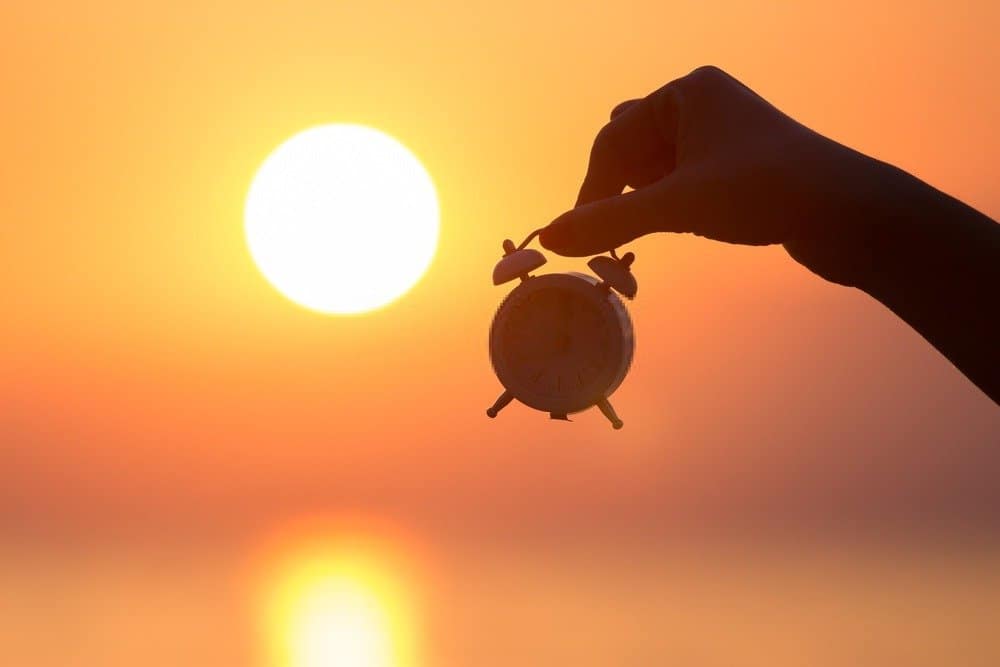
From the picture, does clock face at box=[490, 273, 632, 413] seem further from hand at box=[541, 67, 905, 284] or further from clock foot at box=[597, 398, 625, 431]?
hand at box=[541, 67, 905, 284]

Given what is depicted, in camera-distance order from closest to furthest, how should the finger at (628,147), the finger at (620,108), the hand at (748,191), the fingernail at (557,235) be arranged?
the hand at (748,191)
the fingernail at (557,235)
the finger at (628,147)
the finger at (620,108)

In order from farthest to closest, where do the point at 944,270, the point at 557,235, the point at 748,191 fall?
the point at 557,235, the point at 748,191, the point at 944,270

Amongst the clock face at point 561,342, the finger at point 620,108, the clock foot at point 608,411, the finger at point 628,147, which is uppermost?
the finger at point 620,108

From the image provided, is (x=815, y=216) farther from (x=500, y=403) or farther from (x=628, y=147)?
(x=500, y=403)

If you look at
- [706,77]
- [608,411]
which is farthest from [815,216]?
[608,411]

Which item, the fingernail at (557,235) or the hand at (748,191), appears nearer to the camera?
the hand at (748,191)

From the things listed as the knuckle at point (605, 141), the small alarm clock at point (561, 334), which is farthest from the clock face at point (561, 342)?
the knuckle at point (605, 141)

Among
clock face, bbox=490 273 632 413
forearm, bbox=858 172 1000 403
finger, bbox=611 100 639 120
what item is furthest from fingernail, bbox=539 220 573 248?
forearm, bbox=858 172 1000 403

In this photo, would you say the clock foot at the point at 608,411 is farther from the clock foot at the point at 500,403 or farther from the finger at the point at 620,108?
the finger at the point at 620,108

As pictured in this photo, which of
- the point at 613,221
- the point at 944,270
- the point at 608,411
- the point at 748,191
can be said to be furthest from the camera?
the point at 608,411
